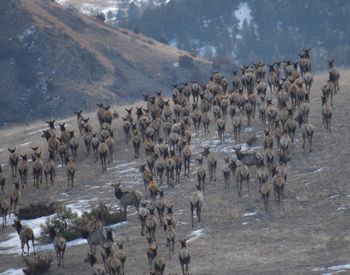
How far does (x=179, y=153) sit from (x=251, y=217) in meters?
8.93

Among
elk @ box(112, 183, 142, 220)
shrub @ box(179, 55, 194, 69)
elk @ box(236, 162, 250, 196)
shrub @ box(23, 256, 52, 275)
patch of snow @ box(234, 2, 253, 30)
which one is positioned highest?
patch of snow @ box(234, 2, 253, 30)

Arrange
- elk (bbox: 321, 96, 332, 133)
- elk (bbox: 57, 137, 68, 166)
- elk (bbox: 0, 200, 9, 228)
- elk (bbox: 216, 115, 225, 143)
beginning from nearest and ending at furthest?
elk (bbox: 0, 200, 9, 228), elk (bbox: 321, 96, 332, 133), elk (bbox: 216, 115, 225, 143), elk (bbox: 57, 137, 68, 166)

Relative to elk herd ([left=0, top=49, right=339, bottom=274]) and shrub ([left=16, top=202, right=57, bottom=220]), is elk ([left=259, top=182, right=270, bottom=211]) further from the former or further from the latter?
shrub ([left=16, top=202, right=57, bottom=220])

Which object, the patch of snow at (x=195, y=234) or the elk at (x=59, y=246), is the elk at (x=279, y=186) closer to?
the patch of snow at (x=195, y=234)

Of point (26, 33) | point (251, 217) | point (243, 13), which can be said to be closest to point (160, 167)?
point (251, 217)

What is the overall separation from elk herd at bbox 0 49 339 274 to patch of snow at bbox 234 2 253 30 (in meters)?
130

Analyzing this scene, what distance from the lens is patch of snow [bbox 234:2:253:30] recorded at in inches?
6491

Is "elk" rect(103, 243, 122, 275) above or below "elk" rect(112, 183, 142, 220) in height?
below

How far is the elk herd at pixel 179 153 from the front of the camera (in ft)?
66.6

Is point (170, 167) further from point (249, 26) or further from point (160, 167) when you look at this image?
point (249, 26)

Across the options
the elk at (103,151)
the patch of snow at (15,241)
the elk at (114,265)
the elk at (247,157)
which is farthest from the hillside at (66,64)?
the elk at (114,265)

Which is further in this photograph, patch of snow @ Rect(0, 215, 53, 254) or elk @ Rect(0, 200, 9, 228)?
elk @ Rect(0, 200, 9, 228)

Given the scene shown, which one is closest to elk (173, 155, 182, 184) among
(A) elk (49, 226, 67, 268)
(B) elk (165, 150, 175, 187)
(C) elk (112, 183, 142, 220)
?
(B) elk (165, 150, 175, 187)

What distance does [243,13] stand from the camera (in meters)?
167
